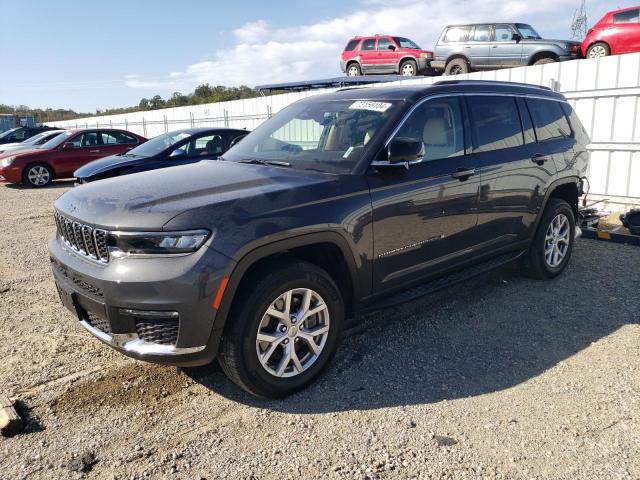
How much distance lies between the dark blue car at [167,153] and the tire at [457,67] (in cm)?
835

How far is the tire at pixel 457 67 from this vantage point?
599 inches

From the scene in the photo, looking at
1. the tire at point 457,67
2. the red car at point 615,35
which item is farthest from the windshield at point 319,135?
the tire at point 457,67

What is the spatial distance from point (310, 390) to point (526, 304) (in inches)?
95.2

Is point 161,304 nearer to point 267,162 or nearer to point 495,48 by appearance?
point 267,162

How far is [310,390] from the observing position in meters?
3.35

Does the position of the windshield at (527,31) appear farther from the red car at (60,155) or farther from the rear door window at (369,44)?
the red car at (60,155)

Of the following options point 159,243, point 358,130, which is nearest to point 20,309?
point 159,243

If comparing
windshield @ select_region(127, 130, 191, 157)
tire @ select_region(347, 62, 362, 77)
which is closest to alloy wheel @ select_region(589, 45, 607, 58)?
tire @ select_region(347, 62, 362, 77)

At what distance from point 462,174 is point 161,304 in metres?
2.55

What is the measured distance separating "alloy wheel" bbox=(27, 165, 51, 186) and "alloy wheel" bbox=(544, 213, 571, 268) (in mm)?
13218

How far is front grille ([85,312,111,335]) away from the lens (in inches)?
117

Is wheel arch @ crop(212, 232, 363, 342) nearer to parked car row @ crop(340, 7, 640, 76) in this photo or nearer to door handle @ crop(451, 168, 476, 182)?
door handle @ crop(451, 168, 476, 182)

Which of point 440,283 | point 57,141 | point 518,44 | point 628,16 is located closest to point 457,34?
point 518,44

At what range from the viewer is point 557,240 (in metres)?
5.39
